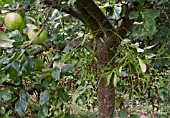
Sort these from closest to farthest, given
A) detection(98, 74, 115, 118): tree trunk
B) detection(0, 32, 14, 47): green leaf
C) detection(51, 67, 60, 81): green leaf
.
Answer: detection(0, 32, 14, 47): green leaf, detection(51, 67, 60, 81): green leaf, detection(98, 74, 115, 118): tree trunk

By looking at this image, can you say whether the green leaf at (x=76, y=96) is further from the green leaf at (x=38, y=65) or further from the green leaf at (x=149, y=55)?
the green leaf at (x=149, y=55)

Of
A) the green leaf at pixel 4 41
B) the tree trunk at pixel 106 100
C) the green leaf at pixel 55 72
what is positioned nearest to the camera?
the green leaf at pixel 4 41

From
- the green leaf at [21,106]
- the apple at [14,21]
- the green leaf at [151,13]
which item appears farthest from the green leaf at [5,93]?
the green leaf at [151,13]

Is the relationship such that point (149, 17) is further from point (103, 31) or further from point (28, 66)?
point (28, 66)

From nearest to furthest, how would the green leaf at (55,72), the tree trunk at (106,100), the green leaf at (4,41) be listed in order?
the green leaf at (4,41), the green leaf at (55,72), the tree trunk at (106,100)

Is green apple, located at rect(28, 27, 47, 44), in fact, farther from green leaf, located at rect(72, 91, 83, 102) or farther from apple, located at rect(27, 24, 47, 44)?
green leaf, located at rect(72, 91, 83, 102)

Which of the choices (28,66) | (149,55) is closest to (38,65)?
(28,66)

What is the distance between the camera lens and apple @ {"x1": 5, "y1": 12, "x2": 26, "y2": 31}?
631mm

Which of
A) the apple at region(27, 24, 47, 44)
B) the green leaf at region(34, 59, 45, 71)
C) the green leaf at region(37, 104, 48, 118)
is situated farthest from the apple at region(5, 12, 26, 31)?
A: the green leaf at region(37, 104, 48, 118)

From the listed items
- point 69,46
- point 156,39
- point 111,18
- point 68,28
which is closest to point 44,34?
point 69,46

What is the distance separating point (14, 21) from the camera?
0.63 metres

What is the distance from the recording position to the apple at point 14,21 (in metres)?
0.63

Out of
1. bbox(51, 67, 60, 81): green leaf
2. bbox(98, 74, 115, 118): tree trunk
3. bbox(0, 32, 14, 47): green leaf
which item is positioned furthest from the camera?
Result: bbox(98, 74, 115, 118): tree trunk

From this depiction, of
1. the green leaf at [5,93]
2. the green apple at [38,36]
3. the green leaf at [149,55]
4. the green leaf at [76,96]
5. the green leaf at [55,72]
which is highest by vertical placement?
the green apple at [38,36]
